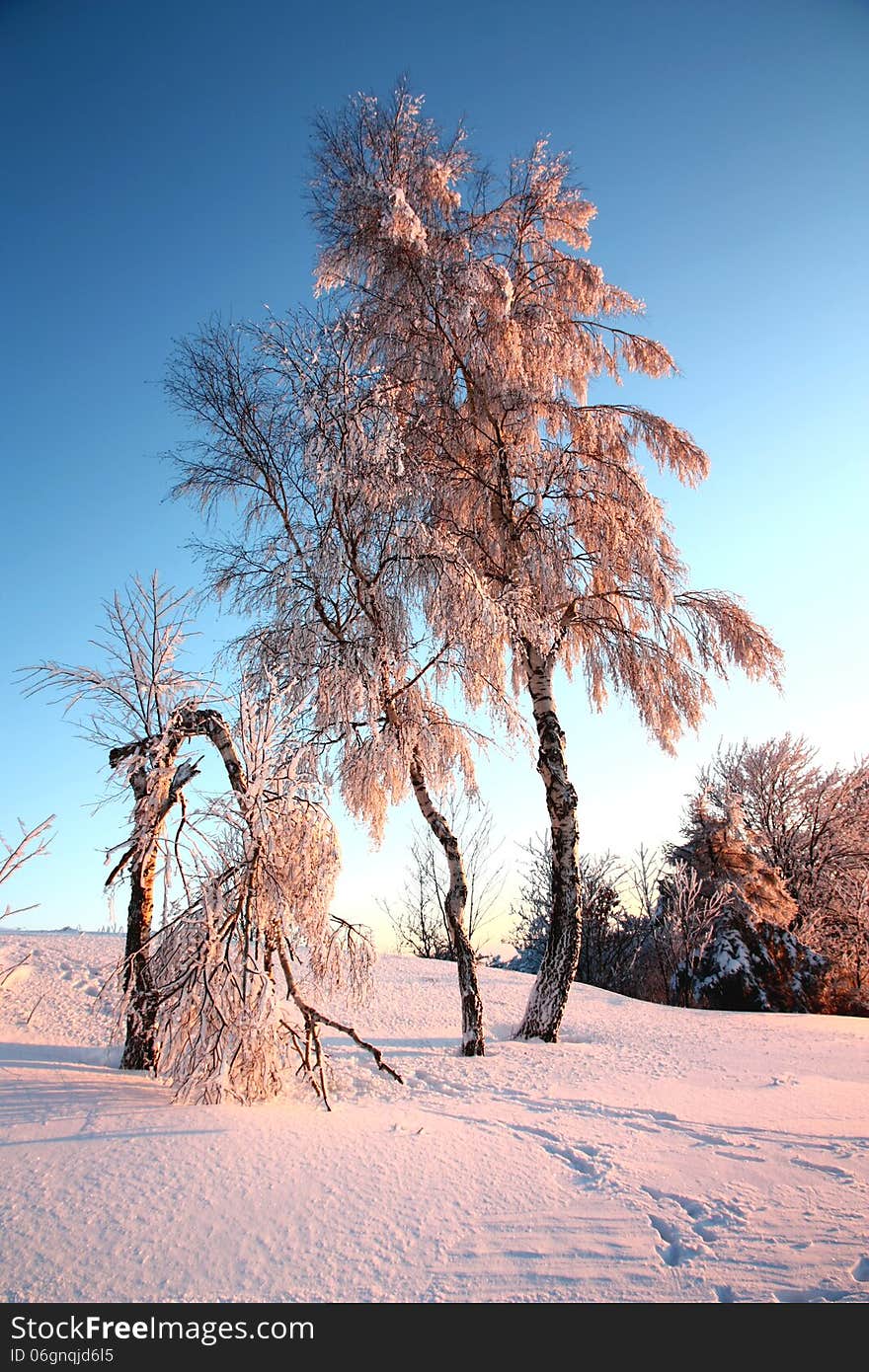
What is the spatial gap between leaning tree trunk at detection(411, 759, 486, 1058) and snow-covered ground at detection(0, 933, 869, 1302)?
1.04 metres

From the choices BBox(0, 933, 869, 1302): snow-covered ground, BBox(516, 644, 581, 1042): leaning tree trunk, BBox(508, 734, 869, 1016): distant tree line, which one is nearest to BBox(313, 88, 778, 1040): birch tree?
BBox(516, 644, 581, 1042): leaning tree trunk

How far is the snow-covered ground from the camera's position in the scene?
2.76m

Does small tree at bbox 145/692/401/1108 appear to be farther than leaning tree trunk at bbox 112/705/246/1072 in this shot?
No

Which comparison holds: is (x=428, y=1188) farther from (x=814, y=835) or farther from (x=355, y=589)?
(x=814, y=835)

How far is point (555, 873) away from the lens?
8.45 meters

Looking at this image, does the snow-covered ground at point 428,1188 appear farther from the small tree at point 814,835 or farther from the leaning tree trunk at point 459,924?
the small tree at point 814,835

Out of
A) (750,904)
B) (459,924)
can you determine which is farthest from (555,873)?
(750,904)

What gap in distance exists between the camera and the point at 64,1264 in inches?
107

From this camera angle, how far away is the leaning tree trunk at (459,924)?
7129 mm

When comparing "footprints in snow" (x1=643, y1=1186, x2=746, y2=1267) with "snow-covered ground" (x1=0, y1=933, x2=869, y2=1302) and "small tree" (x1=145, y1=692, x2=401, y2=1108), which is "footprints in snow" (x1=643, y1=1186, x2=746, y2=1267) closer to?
"snow-covered ground" (x1=0, y1=933, x2=869, y2=1302)

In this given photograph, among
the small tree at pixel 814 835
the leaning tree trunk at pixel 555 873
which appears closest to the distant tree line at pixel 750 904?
the small tree at pixel 814 835

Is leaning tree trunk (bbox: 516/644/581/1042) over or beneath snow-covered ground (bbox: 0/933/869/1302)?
over
